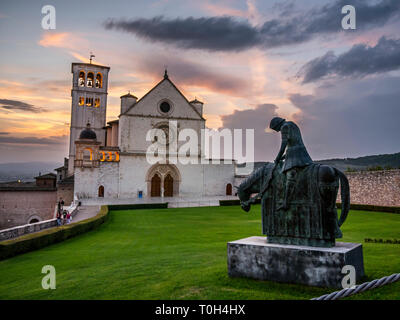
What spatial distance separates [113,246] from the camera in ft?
42.8

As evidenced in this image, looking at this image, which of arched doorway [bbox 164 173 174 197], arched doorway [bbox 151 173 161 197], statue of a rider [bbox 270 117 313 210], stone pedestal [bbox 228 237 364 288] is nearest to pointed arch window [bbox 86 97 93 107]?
arched doorway [bbox 151 173 161 197]

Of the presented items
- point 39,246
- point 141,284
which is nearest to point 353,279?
point 141,284

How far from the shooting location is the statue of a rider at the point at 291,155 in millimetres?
6027

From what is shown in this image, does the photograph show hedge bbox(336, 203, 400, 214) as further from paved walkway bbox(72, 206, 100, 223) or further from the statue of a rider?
the statue of a rider

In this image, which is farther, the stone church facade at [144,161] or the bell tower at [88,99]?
the bell tower at [88,99]

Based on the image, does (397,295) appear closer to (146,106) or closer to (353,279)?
(353,279)

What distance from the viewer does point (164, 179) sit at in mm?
43250

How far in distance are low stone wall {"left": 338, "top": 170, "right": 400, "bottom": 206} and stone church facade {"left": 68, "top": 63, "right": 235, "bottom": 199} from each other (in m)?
18.2

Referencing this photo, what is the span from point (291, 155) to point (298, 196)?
2.60ft

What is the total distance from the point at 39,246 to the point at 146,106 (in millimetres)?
30934

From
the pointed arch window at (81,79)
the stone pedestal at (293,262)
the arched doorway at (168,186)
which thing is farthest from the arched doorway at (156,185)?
the stone pedestal at (293,262)

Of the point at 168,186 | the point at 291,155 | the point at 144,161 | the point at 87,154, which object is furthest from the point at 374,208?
the point at 87,154

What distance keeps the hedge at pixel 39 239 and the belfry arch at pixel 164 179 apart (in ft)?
77.4

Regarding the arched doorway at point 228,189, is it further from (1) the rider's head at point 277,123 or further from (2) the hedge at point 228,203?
(1) the rider's head at point 277,123
